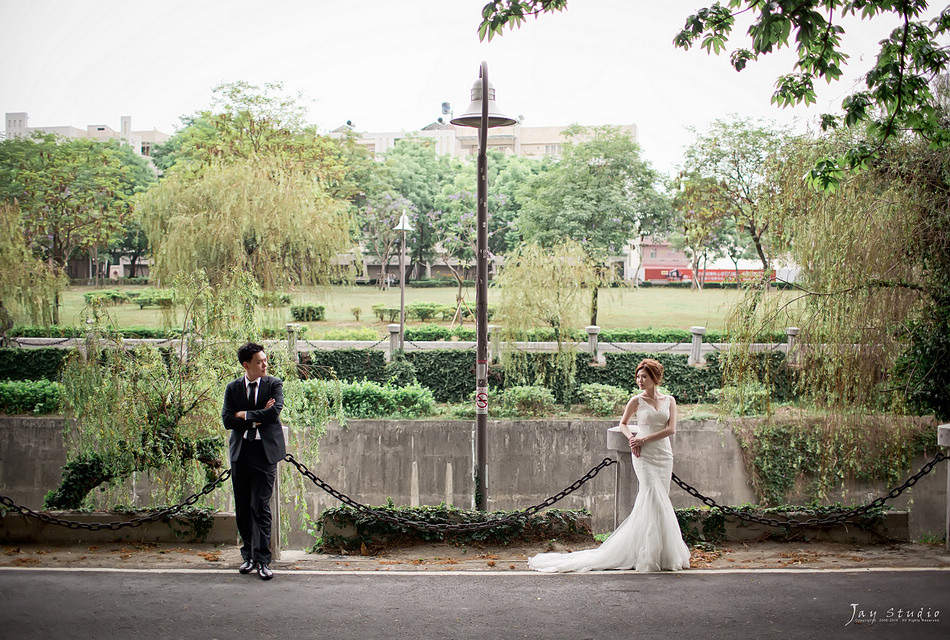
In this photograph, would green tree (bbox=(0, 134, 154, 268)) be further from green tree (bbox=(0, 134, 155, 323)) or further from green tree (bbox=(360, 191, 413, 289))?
green tree (bbox=(360, 191, 413, 289))

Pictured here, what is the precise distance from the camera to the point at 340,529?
7.67m

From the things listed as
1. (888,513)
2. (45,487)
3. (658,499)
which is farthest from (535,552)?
(45,487)

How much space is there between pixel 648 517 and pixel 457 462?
10751mm

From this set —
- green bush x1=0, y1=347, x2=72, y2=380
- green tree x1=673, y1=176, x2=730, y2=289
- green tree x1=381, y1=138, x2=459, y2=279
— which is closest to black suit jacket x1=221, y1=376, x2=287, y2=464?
green bush x1=0, y1=347, x2=72, y2=380

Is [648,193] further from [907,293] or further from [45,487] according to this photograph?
[45,487]

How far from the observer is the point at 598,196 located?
31.6 metres

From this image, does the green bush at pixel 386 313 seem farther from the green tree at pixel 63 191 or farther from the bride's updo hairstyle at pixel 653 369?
the bride's updo hairstyle at pixel 653 369

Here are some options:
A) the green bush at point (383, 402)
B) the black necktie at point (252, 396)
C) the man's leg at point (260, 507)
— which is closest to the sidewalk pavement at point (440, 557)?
the man's leg at point (260, 507)

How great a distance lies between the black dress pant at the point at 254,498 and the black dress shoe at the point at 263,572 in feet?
0.13

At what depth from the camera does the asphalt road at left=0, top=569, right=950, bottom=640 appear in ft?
17.0

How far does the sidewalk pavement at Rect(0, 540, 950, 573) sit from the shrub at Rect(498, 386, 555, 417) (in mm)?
10535

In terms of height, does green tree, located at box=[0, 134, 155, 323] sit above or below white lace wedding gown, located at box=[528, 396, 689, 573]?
above

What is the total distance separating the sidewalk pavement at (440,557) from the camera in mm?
6734

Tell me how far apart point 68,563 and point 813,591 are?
635cm
